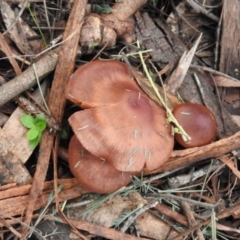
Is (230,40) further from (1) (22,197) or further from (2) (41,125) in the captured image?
(1) (22,197)

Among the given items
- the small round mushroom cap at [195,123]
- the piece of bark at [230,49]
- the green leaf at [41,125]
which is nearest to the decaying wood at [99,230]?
the green leaf at [41,125]

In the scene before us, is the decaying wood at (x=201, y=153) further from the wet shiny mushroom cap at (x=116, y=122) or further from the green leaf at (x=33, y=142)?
the green leaf at (x=33, y=142)

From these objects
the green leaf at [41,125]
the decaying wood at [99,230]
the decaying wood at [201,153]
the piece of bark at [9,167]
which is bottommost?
the decaying wood at [99,230]

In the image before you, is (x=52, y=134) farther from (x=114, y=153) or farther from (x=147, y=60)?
(x=147, y=60)

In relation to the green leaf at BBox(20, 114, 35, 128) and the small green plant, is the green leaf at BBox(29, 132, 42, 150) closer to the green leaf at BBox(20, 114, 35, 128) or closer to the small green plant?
the small green plant

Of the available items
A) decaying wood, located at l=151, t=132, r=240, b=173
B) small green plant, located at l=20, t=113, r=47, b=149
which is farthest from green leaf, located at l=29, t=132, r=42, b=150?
decaying wood, located at l=151, t=132, r=240, b=173

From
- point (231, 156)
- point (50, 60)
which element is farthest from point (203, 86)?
point (50, 60)
